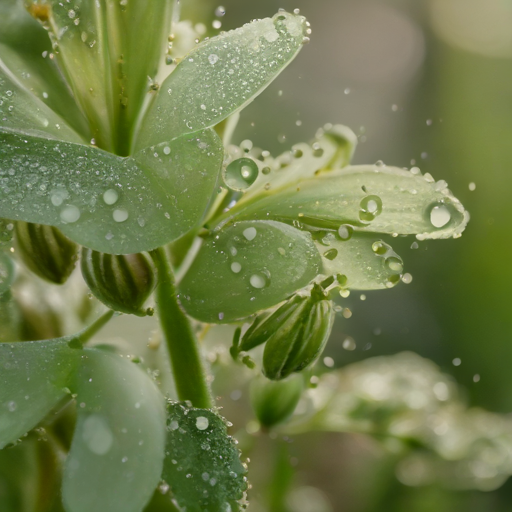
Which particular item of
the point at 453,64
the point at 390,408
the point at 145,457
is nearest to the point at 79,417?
the point at 145,457

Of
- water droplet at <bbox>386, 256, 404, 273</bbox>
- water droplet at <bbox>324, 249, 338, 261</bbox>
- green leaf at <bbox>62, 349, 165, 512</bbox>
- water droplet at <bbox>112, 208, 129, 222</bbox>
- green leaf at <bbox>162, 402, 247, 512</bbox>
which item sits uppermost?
water droplet at <bbox>112, 208, 129, 222</bbox>

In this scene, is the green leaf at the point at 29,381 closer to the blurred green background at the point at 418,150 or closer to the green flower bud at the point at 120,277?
the green flower bud at the point at 120,277

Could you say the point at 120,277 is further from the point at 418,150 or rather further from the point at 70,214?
the point at 418,150

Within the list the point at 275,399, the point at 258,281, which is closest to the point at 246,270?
the point at 258,281

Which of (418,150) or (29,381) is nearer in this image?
(29,381)

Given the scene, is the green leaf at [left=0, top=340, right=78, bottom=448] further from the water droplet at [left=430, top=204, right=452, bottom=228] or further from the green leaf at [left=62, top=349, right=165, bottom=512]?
the water droplet at [left=430, top=204, right=452, bottom=228]

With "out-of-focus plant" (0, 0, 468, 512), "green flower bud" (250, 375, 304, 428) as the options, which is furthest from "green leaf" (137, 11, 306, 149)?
"green flower bud" (250, 375, 304, 428)

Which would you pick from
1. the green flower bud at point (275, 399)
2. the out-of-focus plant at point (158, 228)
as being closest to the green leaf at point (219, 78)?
the out-of-focus plant at point (158, 228)
